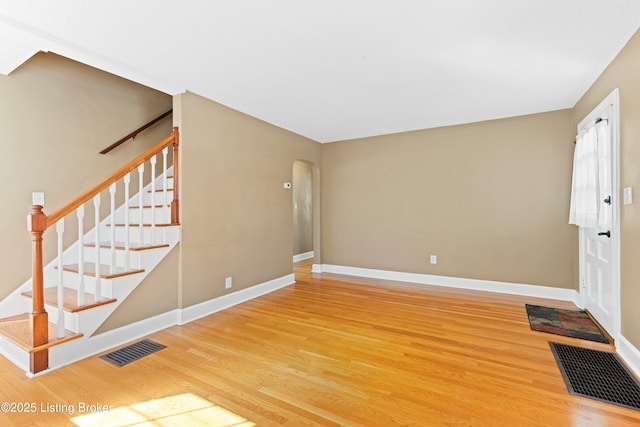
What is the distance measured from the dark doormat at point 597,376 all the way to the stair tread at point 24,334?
3533 millimetres

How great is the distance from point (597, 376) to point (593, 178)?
182 cm

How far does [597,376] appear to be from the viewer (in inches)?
79.4

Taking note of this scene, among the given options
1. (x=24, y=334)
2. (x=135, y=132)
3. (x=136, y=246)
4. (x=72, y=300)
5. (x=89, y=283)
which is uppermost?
(x=135, y=132)

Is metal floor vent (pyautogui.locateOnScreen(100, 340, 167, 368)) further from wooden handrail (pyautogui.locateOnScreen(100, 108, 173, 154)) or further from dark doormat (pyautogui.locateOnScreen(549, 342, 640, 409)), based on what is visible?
dark doormat (pyautogui.locateOnScreen(549, 342, 640, 409))


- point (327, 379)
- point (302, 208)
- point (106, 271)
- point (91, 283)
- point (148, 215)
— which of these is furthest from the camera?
point (302, 208)

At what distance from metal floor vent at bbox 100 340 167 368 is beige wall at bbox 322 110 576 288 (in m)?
3.44

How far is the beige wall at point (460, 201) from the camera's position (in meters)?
3.84

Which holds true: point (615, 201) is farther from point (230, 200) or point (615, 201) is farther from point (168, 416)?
point (230, 200)

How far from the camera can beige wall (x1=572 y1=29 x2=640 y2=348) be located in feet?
6.91

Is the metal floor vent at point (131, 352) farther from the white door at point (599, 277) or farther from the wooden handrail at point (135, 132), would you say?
the white door at point (599, 277)

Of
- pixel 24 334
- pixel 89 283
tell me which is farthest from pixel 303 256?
pixel 24 334

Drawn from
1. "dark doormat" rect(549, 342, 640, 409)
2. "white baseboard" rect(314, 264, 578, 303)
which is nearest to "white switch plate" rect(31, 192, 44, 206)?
"white baseboard" rect(314, 264, 578, 303)

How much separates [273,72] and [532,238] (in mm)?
3911

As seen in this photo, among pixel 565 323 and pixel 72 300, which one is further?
pixel 565 323
